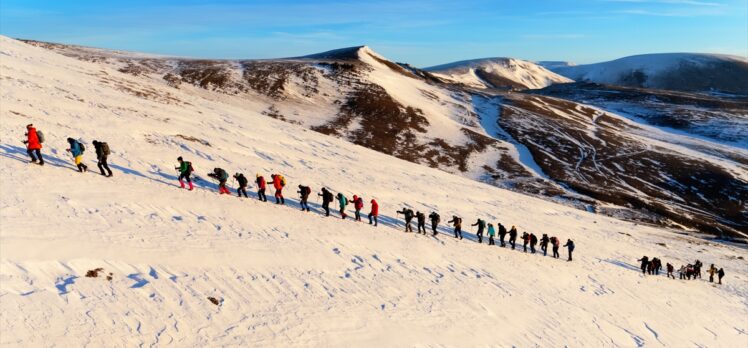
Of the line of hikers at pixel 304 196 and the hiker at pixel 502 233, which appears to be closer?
the line of hikers at pixel 304 196

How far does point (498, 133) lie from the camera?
268ft

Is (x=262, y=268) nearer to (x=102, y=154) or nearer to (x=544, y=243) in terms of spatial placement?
(x=102, y=154)

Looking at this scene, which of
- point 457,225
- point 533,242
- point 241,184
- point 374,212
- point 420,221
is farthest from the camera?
point 533,242

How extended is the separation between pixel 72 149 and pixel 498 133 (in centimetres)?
7244

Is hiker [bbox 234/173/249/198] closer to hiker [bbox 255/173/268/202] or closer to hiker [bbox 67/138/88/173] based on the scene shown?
hiker [bbox 255/173/268/202]

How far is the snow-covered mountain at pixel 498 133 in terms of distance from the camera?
5700 centimetres

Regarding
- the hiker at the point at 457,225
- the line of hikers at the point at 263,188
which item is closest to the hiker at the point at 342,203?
the line of hikers at the point at 263,188

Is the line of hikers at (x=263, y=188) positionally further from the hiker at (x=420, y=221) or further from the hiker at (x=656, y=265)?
the hiker at (x=656, y=265)

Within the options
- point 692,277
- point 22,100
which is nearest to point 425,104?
point 692,277

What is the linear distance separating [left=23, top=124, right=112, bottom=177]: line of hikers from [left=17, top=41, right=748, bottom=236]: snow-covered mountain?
101 ft

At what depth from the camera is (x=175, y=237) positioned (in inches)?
617

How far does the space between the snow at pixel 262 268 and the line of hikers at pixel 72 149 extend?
475 mm

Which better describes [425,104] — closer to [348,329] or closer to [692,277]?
[692,277]

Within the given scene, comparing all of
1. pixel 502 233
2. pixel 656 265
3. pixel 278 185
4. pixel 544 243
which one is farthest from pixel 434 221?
pixel 656 265
